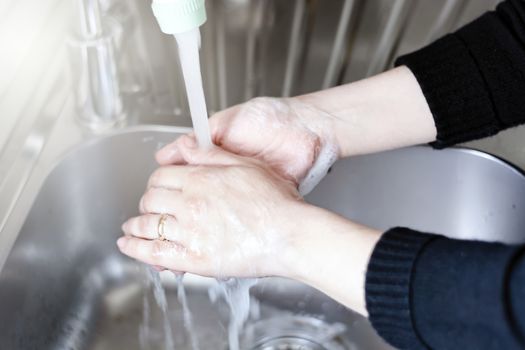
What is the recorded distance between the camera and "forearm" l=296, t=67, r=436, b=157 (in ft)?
2.14

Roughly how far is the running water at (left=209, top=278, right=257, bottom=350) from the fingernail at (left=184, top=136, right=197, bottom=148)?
147mm

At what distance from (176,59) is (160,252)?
363 mm

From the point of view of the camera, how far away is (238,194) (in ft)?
1.80

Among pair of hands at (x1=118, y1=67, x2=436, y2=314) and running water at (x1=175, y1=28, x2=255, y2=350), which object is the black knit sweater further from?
running water at (x1=175, y1=28, x2=255, y2=350)

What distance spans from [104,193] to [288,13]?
0.36m

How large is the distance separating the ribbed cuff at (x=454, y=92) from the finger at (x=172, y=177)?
267 mm

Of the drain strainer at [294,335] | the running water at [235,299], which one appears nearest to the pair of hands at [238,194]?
the running water at [235,299]

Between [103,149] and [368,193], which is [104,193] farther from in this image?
[368,193]

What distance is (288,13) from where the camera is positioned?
0.86m

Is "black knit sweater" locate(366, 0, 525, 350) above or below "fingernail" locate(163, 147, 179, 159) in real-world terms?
above

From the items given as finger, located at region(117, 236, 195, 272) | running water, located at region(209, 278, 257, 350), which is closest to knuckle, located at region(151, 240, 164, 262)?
finger, located at region(117, 236, 195, 272)

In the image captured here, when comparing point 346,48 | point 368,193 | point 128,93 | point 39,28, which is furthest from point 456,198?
point 39,28

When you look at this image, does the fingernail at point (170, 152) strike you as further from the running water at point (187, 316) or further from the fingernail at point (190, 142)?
the running water at point (187, 316)

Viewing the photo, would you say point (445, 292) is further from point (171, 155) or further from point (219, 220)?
point (171, 155)
